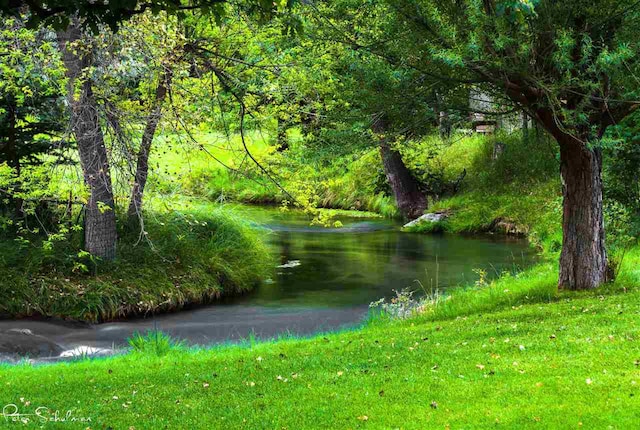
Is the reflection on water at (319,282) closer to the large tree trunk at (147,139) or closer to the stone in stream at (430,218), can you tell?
the stone in stream at (430,218)

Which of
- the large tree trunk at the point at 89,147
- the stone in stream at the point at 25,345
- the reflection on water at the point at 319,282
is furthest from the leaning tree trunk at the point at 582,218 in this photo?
the stone in stream at the point at 25,345

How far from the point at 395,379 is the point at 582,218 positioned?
4.50m

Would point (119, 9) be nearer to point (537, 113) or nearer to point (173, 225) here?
point (537, 113)

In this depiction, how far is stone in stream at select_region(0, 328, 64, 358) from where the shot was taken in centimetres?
976

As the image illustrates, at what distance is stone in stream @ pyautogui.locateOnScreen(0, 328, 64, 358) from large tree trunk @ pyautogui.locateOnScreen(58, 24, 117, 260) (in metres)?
2.09

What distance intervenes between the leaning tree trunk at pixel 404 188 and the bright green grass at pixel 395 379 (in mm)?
14911

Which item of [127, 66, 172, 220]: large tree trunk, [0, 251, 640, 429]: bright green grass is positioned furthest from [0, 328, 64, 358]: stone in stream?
[127, 66, 172, 220]: large tree trunk

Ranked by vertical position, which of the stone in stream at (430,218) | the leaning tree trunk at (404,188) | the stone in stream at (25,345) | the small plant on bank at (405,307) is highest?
the leaning tree trunk at (404,188)

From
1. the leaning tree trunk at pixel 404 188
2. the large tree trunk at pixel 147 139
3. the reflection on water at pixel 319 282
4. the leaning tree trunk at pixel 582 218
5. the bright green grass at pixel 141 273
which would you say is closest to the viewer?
the leaning tree trunk at pixel 582 218

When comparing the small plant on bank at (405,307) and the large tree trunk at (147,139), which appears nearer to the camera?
the small plant on bank at (405,307)

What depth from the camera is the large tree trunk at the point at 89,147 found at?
9.87 meters

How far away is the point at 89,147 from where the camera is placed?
1079 centimetres

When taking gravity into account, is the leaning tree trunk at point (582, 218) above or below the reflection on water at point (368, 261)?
above

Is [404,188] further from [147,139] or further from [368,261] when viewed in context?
[147,139]
